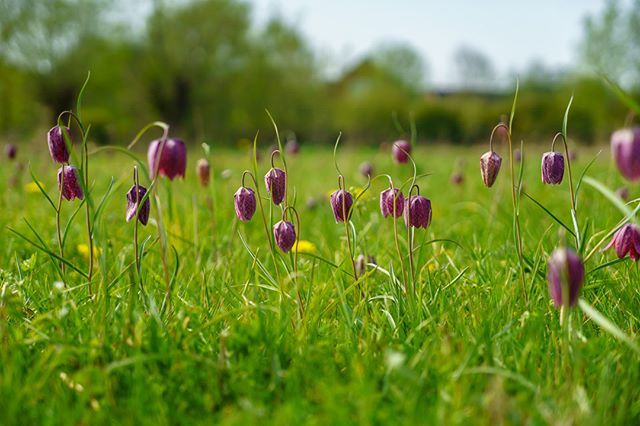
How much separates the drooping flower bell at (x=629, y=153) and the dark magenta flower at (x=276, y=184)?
79 centimetres

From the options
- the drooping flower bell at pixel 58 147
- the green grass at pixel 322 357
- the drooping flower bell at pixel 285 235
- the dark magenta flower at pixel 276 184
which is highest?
the drooping flower bell at pixel 58 147

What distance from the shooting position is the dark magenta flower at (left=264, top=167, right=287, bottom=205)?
162 centimetres

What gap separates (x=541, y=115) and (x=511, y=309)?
25854 millimetres

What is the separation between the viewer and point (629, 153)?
1.16m

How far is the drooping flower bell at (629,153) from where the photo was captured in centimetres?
115

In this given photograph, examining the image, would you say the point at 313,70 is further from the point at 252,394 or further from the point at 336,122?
the point at 252,394

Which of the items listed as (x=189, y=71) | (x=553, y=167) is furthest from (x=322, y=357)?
(x=189, y=71)

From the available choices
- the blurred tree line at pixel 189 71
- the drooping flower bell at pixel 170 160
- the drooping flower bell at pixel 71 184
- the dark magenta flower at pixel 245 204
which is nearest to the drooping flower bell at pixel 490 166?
the dark magenta flower at pixel 245 204

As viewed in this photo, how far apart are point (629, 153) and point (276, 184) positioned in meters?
0.84

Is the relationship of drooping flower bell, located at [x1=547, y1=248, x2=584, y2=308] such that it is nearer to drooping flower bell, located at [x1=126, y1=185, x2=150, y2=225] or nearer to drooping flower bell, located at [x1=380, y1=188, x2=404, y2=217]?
drooping flower bell, located at [x1=380, y1=188, x2=404, y2=217]

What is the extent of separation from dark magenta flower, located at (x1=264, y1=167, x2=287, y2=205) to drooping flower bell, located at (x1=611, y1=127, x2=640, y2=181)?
2.59 feet

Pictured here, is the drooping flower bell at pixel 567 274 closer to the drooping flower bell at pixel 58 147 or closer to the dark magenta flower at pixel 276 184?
the dark magenta flower at pixel 276 184

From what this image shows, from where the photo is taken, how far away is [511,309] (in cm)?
157

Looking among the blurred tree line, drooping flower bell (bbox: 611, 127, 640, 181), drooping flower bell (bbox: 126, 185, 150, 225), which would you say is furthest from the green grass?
the blurred tree line
